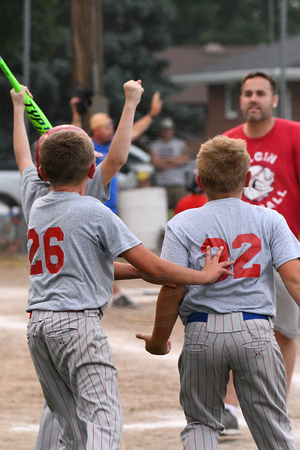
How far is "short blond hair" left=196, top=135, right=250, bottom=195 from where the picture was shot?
161 inches

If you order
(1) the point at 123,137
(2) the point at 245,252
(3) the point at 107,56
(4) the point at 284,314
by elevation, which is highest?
(1) the point at 123,137

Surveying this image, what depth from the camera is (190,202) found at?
5.23m

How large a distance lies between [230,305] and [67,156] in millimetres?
931

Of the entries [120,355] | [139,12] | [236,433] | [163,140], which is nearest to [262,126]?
[163,140]

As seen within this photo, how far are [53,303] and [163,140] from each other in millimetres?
1219

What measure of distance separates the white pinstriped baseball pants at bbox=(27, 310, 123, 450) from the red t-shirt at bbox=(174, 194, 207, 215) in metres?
1.34

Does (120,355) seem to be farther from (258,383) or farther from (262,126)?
(258,383)

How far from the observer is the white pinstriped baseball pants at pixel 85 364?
386 centimetres

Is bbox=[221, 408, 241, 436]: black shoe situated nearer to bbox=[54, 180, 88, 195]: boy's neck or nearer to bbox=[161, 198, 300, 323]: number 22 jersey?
bbox=[161, 198, 300, 323]: number 22 jersey

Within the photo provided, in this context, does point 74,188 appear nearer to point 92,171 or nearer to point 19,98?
point 92,171

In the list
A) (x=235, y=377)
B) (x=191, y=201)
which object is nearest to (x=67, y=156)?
(x=235, y=377)


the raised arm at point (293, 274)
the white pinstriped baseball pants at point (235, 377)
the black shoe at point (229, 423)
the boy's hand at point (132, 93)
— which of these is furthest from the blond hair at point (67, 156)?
the black shoe at point (229, 423)

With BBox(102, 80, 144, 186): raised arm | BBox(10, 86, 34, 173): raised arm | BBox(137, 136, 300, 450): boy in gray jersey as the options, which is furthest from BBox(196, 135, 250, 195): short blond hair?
BBox(10, 86, 34, 173): raised arm

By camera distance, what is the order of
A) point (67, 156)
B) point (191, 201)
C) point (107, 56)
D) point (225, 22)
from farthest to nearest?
point (225, 22)
point (107, 56)
point (191, 201)
point (67, 156)
